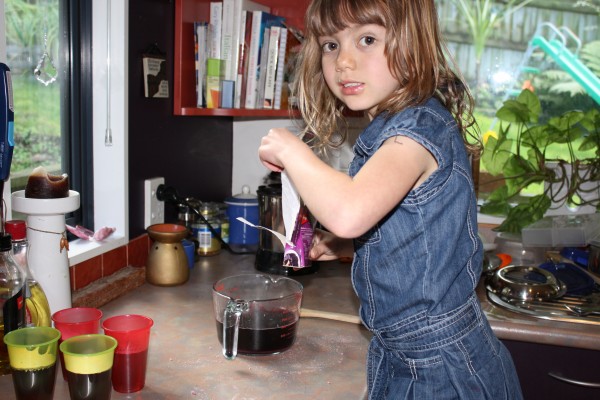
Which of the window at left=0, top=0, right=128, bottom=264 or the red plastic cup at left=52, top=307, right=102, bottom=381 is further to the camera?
the window at left=0, top=0, right=128, bottom=264

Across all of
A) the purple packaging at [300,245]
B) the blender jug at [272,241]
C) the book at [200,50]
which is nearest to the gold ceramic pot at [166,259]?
the blender jug at [272,241]

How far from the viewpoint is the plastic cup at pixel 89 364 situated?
1.02 m

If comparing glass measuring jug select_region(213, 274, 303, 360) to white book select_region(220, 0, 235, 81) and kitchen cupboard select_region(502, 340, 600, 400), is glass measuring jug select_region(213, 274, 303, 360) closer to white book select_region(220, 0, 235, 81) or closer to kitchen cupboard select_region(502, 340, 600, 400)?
kitchen cupboard select_region(502, 340, 600, 400)

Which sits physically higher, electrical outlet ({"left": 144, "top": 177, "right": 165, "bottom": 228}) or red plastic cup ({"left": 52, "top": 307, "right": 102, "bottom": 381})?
electrical outlet ({"left": 144, "top": 177, "right": 165, "bottom": 228})

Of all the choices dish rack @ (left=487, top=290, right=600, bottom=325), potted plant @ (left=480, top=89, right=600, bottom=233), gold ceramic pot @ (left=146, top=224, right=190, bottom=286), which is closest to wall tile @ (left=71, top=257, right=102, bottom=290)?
gold ceramic pot @ (left=146, top=224, right=190, bottom=286)

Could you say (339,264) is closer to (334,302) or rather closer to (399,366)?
(334,302)

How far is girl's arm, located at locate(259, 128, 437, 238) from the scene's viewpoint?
0.94 metres

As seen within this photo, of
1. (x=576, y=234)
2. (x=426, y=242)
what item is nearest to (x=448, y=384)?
(x=426, y=242)

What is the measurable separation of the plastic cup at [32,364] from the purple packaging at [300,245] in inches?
16.1

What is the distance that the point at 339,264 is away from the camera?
2111 millimetres

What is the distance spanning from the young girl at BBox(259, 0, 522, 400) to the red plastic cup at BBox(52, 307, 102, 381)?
1.38 feet

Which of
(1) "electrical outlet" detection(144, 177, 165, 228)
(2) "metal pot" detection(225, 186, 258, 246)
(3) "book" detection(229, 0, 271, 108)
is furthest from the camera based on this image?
(2) "metal pot" detection(225, 186, 258, 246)

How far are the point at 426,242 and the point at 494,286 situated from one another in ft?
2.42

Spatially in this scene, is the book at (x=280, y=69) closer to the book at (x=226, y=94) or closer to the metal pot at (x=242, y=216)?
the book at (x=226, y=94)
